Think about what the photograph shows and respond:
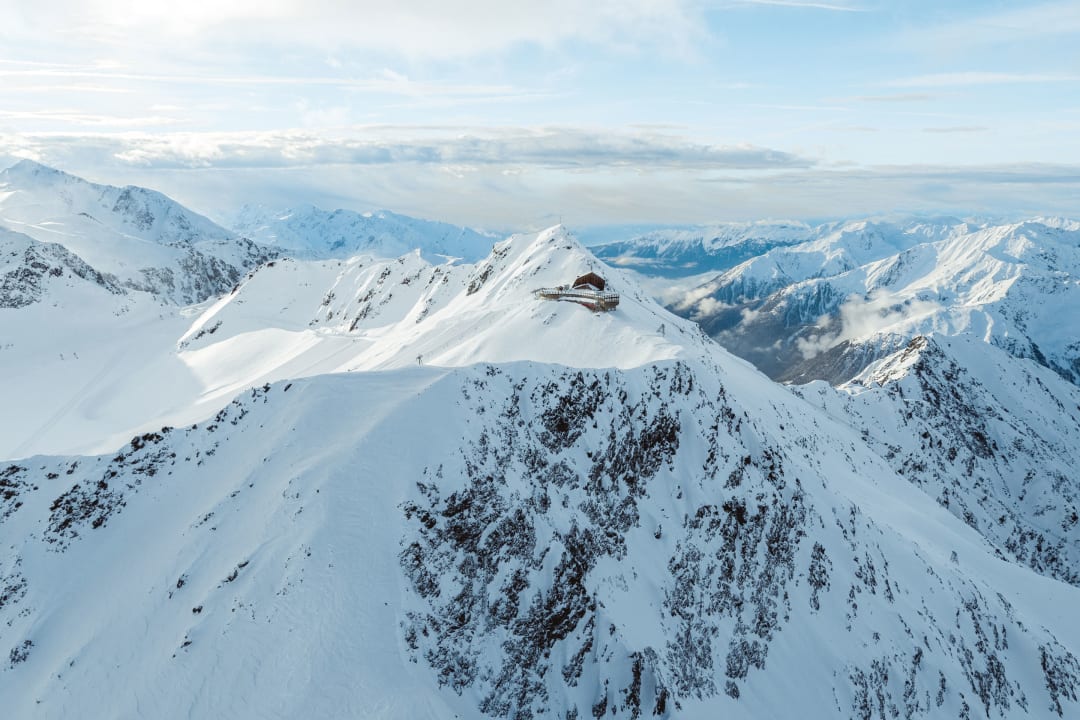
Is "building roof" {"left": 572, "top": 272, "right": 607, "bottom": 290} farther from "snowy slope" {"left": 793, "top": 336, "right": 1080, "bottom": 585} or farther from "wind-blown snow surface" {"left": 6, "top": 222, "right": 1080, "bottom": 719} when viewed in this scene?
"snowy slope" {"left": 793, "top": 336, "right": 1080, "bottom": 585}

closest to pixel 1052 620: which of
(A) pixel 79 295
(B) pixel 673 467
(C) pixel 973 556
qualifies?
(C) pixel 973 556

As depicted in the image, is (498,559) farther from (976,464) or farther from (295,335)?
(976,464)

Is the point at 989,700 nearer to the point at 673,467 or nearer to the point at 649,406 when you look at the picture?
the point at 673,467

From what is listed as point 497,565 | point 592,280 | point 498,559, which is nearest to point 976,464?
point 592,280

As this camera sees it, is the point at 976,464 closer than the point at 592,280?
No

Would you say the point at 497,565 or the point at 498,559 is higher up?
the point at 498,559

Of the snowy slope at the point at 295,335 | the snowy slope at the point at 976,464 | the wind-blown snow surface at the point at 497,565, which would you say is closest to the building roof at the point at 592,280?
the snowy slope at the point at 295,335
